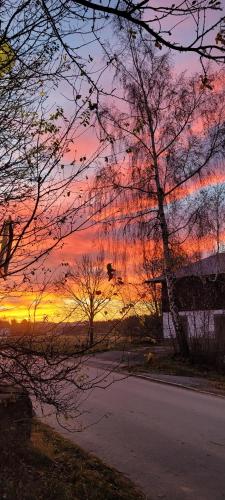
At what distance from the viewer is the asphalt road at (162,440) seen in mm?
7953

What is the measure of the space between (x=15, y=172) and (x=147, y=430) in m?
6.83

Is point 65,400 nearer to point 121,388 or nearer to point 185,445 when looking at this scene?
point 185,445

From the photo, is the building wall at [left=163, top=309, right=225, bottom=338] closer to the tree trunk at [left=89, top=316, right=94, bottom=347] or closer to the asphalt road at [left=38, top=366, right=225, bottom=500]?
the asphalt road at [left=38, top=366, right=225, bottom=500]

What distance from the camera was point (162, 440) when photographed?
10.5 meters

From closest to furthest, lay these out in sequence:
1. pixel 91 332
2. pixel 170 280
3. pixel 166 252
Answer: pixel 91 332, pixel 166 252, pixel 170 280

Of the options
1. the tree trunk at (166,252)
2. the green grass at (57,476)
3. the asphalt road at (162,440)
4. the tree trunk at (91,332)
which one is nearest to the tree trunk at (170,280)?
the tree trunk at (166,252)

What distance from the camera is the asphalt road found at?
7.95 meters

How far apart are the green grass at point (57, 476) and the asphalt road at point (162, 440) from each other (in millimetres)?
364

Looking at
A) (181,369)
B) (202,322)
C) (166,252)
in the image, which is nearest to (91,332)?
(181,369)

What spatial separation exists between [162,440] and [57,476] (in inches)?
136

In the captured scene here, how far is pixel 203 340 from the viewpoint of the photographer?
25.2m

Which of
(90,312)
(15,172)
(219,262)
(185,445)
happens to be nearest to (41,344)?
(90,312)

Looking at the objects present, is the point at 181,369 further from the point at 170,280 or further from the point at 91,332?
the point at 91,332

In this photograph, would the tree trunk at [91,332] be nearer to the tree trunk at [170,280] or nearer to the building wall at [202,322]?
the building wall at [202,322]
